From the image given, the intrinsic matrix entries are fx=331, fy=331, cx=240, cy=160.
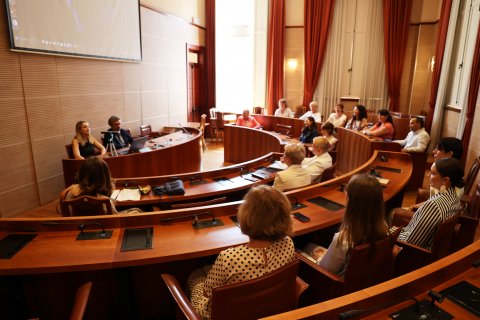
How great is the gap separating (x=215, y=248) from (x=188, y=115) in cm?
807

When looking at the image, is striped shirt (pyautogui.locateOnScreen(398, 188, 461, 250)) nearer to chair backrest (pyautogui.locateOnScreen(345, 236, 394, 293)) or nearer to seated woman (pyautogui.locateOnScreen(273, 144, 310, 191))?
chair backrest (pyautogui.locateOnScreen(345, 236, 394, 293))

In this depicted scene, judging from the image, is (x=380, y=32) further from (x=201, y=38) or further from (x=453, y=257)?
(x=453, y=257)

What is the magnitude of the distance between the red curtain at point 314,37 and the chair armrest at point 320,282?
28.4 ft

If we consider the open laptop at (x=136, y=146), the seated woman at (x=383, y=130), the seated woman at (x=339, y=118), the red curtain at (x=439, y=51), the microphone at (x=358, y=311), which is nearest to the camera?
the microphone at (x=358, y=311)

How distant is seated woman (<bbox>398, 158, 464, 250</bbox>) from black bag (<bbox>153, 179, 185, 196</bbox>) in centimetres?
203

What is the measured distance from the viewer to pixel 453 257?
1683 millimetres

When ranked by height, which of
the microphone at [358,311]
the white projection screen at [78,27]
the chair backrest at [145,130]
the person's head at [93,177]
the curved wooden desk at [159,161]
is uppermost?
the white projection screen at [78,27]

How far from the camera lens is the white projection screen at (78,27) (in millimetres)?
4512

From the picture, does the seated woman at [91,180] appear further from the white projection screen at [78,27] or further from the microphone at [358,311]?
the white projection screen at [78,27]

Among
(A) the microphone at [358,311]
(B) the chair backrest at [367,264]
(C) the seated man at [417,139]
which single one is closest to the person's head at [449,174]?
(B) the chair backrest at [367,264]

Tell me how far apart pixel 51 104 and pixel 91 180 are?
10.4ft

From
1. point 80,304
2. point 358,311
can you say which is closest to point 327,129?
point 358,311

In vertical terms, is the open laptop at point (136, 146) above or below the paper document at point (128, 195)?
above

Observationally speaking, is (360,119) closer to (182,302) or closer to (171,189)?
(171,189)
